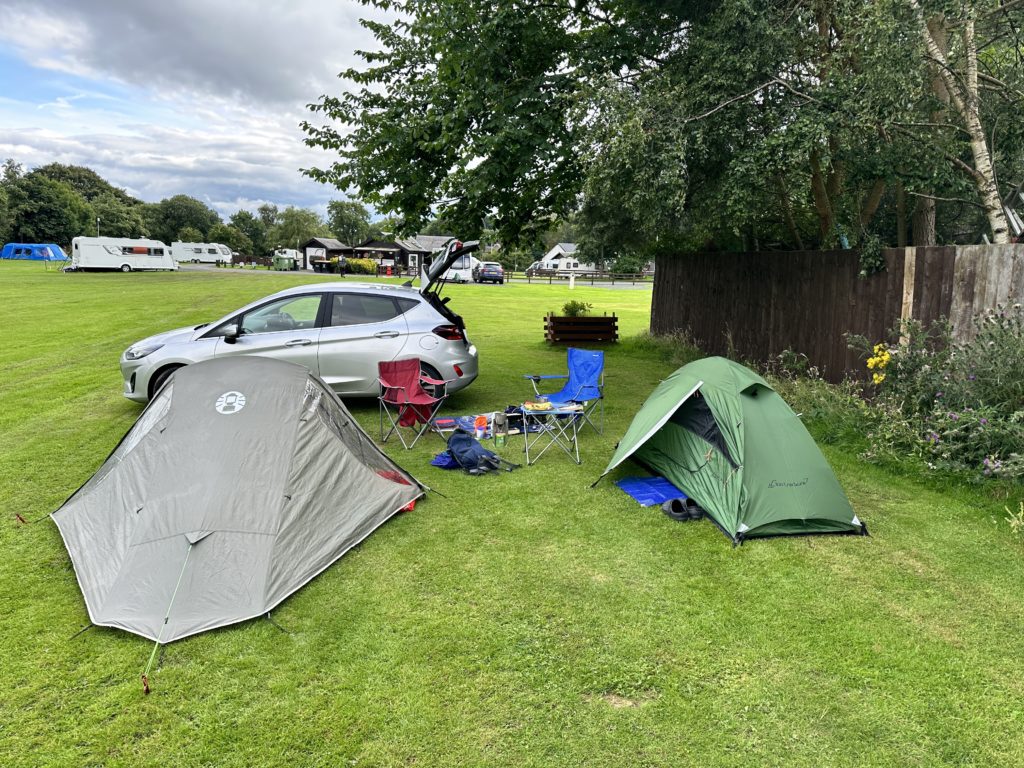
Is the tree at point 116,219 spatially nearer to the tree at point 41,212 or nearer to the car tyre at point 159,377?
the tree at point 41,212

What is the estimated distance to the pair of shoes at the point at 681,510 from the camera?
513cm

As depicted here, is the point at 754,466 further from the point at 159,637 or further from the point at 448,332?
the point at 448,332

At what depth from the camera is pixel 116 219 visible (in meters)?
74.6

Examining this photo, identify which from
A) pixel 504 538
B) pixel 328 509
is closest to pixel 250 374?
pixel 328 509

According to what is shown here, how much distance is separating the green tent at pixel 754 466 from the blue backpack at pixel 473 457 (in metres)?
1.43

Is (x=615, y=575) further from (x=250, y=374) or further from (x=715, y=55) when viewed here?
(x=715, y=55)

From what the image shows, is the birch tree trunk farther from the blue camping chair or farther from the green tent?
the blue camping chair

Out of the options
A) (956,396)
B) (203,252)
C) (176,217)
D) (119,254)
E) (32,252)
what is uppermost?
(176,217)

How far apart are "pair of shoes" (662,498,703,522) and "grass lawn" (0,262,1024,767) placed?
0.53ft

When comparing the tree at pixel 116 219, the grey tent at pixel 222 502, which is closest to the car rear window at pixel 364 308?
the grey tent at pixel 222 502

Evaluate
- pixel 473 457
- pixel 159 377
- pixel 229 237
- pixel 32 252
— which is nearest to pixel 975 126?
pixel 473 457

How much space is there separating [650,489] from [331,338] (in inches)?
169

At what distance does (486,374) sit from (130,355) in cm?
537

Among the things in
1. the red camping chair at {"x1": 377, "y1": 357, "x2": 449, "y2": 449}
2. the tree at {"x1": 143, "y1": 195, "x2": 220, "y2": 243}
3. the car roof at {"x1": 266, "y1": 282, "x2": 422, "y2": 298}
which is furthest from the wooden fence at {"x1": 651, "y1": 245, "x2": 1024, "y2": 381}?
the tree at {"x1": 143, "y1": 195, "x2": 220, "y2": 243}
